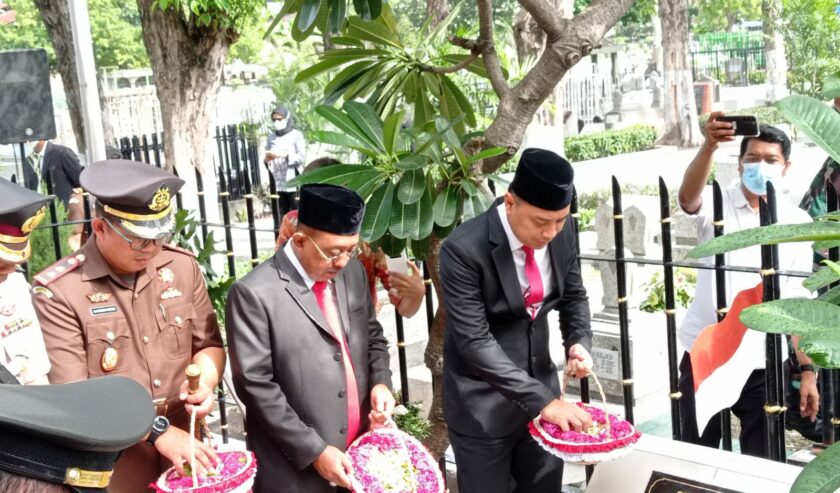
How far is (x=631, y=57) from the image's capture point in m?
46.9

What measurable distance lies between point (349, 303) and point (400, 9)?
33.0m

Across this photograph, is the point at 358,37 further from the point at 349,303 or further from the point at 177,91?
the point at 177,91

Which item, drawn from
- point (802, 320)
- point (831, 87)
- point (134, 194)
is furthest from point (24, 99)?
point (802, 320)

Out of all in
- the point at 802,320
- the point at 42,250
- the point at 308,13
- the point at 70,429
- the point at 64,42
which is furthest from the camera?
the point at 64,42

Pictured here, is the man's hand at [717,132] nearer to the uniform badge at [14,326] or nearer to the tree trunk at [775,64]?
the uniform badge at [14,326]

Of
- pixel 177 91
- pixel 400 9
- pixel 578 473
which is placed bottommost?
pixel 578 473

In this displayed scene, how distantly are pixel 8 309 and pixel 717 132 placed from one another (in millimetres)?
2526

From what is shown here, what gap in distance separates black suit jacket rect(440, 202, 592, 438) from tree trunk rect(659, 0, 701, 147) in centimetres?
2266

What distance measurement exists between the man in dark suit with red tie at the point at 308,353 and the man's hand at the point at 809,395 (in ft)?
5.66

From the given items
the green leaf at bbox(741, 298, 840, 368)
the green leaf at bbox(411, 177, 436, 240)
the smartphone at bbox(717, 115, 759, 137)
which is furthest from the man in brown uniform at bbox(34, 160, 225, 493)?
the smartphone at bbox(717, 115, 759, 137)

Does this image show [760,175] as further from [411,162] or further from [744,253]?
[411,162]

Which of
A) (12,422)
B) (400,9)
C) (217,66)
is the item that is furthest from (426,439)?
(400,9)

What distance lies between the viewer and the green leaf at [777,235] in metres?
1.68

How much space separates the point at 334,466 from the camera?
294 centimetres
